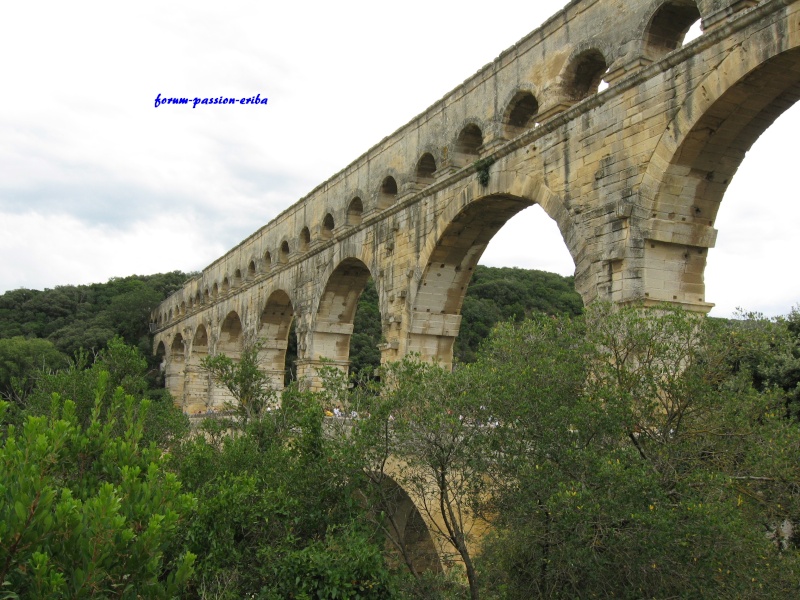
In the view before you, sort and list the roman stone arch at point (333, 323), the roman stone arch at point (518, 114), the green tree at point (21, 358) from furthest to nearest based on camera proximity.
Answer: the green tree at point (21, 358) < the roman stone arch at point (333, 323) < the roman stone arch at point (518, 114)

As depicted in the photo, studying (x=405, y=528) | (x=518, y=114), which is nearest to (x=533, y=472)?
(x=405, y=528)

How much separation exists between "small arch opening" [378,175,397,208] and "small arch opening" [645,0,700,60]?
6.86 m

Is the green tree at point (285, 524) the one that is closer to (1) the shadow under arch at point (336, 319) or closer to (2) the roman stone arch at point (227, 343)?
(1) the shadow under arch at point (336, 319)

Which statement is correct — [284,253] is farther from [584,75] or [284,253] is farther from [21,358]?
[21,358]

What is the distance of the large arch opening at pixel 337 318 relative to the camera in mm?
16703

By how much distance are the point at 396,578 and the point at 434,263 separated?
7.25m

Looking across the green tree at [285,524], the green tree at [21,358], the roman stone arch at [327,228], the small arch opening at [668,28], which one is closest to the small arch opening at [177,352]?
the green tree at [21,358]

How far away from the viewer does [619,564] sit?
550 centimetres

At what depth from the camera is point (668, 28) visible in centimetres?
852

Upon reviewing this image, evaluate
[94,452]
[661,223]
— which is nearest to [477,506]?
[94,452]

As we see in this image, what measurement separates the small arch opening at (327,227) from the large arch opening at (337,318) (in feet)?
4.68

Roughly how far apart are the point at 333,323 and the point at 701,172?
33.8 ft

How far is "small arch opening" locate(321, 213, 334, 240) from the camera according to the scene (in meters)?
17.4

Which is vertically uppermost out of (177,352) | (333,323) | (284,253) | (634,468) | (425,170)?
(425,170)
